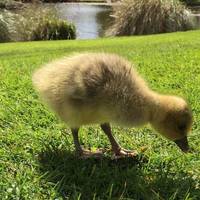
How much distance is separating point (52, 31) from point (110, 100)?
12.1 metres

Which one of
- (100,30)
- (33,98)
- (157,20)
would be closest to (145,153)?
(33,98)

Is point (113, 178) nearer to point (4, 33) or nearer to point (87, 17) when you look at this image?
point (4, 33)

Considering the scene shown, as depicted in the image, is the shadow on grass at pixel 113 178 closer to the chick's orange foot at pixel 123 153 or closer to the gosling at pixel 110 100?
the chick's orange foot at pixel 123 153

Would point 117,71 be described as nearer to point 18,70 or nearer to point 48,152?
point 48,152

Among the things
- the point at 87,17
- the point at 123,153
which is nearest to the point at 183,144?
the point at 123,153

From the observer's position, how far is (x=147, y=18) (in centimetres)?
1616

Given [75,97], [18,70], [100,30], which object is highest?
[75,97]

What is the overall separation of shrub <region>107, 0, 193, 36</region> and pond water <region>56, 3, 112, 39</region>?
977 millimetres

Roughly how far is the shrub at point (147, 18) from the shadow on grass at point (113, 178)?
1293cm

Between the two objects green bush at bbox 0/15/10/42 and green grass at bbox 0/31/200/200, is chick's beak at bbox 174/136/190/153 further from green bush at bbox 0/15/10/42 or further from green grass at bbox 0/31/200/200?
green bush at bbox 0/15/10/42

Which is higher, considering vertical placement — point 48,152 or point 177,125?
point 177,125

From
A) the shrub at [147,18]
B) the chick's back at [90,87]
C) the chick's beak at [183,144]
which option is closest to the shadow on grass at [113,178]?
the chick's beak at [183,144]

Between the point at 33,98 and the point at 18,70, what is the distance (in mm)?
1552

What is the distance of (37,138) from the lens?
12.4 ft
